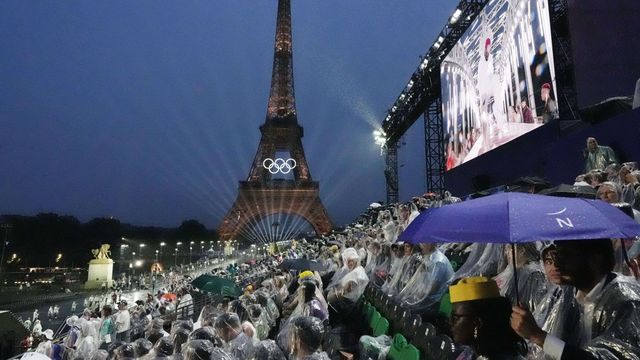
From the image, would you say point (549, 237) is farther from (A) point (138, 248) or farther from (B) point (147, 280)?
(A) point (138, 248)

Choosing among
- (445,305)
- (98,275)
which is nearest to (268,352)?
(445,305)

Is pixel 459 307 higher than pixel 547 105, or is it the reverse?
pixel 547 105

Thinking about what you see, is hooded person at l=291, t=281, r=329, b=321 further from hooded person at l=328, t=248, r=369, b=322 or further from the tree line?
the tree line

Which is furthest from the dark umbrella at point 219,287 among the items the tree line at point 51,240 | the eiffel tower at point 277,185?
the tree line at point 51,240

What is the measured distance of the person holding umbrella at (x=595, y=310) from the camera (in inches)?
60.6

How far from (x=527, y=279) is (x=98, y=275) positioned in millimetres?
32960

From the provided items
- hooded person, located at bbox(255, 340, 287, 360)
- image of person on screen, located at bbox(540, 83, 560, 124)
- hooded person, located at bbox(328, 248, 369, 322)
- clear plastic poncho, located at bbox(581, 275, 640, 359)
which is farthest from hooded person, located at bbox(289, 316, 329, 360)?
image of person on screen, located at bbox(540, 83, 560, 124)

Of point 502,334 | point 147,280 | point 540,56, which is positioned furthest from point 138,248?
point 502,334

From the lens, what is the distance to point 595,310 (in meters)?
1.77

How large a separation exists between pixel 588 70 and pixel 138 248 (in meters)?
64.1

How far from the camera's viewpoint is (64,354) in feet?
27.2

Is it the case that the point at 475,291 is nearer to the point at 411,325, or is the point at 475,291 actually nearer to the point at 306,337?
the point at 306,337

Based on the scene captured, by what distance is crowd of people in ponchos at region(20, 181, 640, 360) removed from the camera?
1708 mm

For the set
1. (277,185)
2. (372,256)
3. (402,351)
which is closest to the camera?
(402,351)
